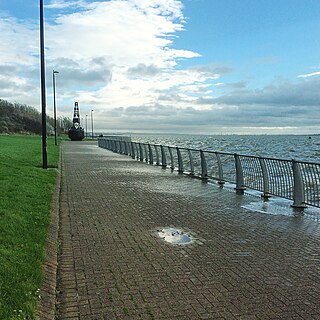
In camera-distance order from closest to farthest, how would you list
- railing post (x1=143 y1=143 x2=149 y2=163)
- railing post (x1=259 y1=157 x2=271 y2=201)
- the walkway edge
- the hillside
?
1. the walkway edge
2. railing post (x1=259 y1=157 x2=271 y2=201)
3. railing post (x1=143 y1=143 x2=149 y2=163)
4. the hillside

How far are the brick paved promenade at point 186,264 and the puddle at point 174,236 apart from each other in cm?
15

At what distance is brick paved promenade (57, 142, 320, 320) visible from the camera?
157 inches

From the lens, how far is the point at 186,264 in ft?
17.3

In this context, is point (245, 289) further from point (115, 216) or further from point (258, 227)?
point (115, 216)

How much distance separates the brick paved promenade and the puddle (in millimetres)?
146

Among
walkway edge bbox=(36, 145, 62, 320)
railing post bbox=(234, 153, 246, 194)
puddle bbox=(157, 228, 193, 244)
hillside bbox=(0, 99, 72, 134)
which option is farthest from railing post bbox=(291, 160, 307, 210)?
hillside bbox=(0, 99, 72, 134)

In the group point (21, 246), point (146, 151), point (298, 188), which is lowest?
point (21, 246)

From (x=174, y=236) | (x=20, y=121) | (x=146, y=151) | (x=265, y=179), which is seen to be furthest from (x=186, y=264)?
(x=20, y=121)

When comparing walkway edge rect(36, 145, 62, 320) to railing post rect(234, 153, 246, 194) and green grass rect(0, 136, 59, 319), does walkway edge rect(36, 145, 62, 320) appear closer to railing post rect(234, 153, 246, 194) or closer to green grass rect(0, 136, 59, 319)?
green grass rect(0, 136, 59, 319)

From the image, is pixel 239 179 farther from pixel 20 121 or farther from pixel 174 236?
pixel 20 121

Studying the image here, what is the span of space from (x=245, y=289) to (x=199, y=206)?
5142 millimetres

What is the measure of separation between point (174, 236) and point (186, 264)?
59.1 inches

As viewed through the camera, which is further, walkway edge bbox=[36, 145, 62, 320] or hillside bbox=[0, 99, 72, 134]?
hillside bbox=[0, 99, 72, 134]

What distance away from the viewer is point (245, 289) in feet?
14.6
